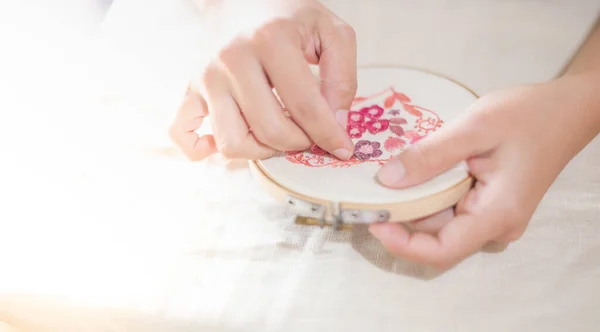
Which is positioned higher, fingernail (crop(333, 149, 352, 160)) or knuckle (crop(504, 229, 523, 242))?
fingernail (crop(333, 149, 352, 160))

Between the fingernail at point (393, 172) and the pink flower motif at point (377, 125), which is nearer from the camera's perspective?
the fingernail at point (393, 172)

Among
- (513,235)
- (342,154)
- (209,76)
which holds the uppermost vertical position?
(209,76)

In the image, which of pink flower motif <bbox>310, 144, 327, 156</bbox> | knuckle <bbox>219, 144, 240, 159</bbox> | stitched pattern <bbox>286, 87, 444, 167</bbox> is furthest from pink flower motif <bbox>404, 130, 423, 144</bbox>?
knuckle <bbox>219, 144, 240, 159</bbox>

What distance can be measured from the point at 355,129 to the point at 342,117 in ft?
0.16

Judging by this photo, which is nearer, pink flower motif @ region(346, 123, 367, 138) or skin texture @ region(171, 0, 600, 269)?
skin texture @ region(171, 0, 600, 269)

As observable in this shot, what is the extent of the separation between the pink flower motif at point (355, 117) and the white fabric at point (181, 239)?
148mm

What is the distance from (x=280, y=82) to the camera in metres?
0.62

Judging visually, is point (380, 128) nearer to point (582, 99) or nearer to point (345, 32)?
point (345, 32)

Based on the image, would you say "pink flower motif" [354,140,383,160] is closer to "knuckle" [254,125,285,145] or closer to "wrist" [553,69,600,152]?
"knuckle" [254,125,285,145]

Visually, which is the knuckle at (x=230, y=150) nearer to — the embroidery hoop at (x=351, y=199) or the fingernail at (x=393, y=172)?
the embroidery hoop at (x=351, y=199)

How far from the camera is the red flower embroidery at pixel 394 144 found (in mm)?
684

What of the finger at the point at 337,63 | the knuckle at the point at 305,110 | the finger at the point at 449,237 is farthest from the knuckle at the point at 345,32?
the finger at the point at 449,237

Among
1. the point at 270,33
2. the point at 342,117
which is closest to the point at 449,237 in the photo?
the point at 342,117

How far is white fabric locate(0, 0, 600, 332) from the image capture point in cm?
60
